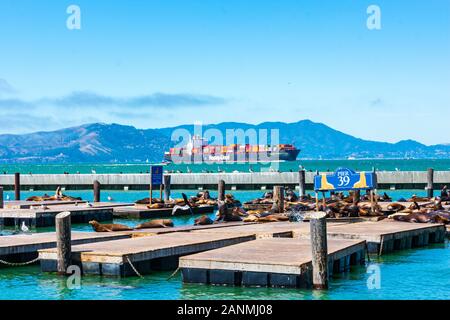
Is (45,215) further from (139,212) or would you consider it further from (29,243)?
(29,243)

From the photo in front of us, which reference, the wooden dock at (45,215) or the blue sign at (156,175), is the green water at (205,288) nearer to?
the wooden dock at (45,215)

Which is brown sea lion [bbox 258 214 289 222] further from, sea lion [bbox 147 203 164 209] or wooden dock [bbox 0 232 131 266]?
sea lion [bbox 147 203 164 209]

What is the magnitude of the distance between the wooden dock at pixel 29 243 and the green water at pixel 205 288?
0.40 metres

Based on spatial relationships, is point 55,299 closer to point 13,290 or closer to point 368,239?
point 13,290

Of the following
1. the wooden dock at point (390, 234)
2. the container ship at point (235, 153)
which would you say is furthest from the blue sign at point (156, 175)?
the container ship at point (235, 153)

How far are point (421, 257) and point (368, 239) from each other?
1.40 m

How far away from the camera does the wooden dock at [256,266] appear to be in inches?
462

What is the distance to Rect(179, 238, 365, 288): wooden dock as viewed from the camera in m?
11.7

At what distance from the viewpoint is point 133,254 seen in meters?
13.4

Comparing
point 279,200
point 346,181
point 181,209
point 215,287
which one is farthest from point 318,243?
point 181,209

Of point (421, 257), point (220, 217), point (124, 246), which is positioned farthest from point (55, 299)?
point (220, 217)

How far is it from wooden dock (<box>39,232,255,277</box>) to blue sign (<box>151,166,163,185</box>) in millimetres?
13299

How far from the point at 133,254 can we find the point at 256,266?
8.61ft

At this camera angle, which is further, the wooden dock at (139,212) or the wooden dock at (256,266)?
the wooden dock at (139,212)
